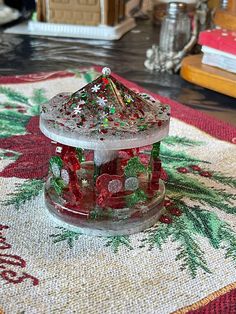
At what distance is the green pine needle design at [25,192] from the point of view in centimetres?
66

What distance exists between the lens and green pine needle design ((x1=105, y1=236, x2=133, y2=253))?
22.7 inches

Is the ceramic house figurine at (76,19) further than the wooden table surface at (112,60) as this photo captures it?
Yes

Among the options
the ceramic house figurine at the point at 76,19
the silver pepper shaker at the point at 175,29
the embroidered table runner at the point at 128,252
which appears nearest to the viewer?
the embroidered table runner at the point at 128,252

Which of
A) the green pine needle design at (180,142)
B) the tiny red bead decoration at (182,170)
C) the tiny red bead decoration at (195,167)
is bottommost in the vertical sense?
the green pine needle design at (180,142)

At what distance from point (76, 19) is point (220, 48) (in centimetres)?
60

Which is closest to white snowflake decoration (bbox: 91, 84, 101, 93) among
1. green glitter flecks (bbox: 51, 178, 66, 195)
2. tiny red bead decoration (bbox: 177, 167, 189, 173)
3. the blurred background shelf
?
green glitter flecks (bbox: 51, 178, 66, 195)

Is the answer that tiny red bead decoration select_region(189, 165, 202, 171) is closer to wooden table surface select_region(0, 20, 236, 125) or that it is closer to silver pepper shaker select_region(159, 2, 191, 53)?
wooden table surface select_region(0, 20, 236, 125)

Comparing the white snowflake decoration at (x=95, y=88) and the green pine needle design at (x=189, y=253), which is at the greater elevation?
the white snowflake decoration at (x=95, y=88)

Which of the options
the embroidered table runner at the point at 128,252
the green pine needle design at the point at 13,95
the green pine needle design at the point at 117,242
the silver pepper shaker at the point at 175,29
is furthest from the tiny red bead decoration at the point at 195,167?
the silver pepper shaker at the point at 175,29

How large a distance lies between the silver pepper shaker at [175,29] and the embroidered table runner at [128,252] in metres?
0.62

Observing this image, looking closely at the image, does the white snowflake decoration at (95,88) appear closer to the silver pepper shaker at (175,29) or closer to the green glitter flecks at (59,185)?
the green glitter flecks at (59,185)

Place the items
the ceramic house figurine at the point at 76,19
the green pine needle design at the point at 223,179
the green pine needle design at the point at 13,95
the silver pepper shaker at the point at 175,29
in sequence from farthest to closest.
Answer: the ceramic house figurine at the point at 76,19 < the silver pepper shaker at the point at 175,29 < the green pine needle design at the point at 13,95 < the green pine needle design at the point at 223,179

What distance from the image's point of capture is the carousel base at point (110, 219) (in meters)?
0.59

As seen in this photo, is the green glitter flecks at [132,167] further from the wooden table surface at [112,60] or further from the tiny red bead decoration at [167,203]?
the wooden table surface at [112,60]
